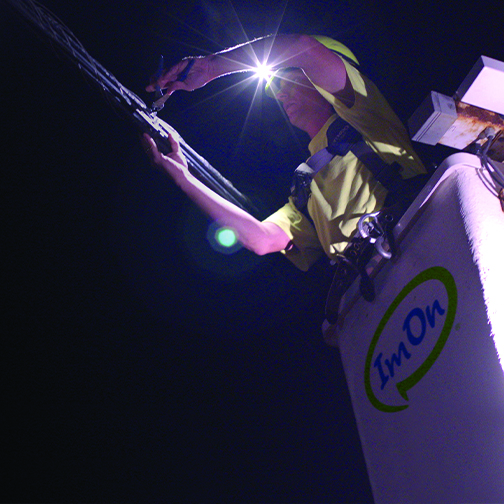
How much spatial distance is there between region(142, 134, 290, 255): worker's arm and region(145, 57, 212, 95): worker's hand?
7.7 inches

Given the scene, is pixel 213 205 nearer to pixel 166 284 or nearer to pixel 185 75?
pixel 185 75

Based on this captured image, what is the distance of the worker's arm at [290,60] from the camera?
1219mm

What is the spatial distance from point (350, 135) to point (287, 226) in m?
0.49

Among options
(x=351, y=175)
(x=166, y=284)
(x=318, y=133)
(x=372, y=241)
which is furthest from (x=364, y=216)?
(x=166, y=284)

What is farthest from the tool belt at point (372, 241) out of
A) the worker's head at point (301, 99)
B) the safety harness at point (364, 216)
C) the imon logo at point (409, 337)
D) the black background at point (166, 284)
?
the black background at point (166, 284)

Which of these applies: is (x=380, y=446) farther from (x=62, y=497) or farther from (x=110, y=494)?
(x=62, y=497)

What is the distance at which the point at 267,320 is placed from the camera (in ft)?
8.04

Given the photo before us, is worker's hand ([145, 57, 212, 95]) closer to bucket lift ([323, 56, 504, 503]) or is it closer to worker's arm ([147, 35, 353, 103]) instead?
worker's arm ([147, 35, 353, 103])

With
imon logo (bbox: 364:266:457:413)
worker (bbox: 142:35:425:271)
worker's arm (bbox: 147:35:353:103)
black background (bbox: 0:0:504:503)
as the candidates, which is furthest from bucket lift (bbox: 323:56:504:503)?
black background (bbox: 0:0:504:503)

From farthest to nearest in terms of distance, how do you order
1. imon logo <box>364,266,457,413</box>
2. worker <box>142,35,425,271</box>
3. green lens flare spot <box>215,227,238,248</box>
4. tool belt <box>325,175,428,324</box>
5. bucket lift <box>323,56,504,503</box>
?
1. green lens flare spot <box>215,227,238,248</box>
2. worker <box>142,35,425,271</box>
3. tool belt <box>325,175,428,324</box>
4. imon logo <box>364,266,457,413</box>
5. bucket lift <box>323,56,504,503</box>

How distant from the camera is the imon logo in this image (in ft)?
2.82

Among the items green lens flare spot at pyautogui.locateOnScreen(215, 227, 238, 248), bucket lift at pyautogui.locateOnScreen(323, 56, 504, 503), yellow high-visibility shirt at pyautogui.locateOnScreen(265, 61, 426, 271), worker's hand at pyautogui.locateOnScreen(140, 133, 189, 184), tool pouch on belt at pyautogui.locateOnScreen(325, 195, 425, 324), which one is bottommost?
bucket lift at pyautogui.locateOnScreen(323, 56, 504, 503)

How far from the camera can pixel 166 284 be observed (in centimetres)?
251

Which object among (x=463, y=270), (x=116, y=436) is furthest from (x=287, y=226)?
(x=116, y=436)
